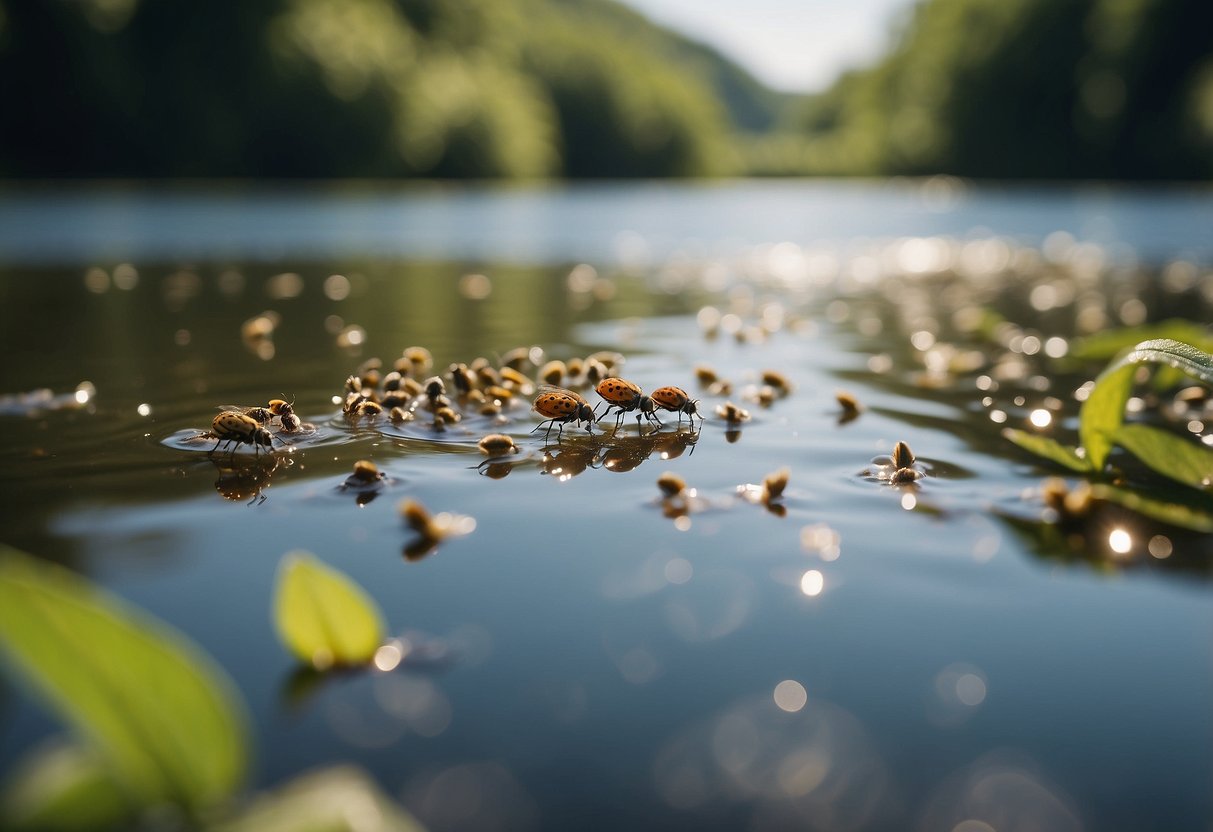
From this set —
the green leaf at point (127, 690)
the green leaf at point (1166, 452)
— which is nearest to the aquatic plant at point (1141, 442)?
the green leaf at point (1166, 452)

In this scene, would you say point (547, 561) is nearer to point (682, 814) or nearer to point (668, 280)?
point (682, 814)

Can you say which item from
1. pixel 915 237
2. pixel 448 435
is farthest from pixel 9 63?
pixel 448 435

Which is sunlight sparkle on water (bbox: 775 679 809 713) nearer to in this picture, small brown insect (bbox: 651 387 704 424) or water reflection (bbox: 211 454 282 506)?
water reflection (bbox: 211 454 282 506)

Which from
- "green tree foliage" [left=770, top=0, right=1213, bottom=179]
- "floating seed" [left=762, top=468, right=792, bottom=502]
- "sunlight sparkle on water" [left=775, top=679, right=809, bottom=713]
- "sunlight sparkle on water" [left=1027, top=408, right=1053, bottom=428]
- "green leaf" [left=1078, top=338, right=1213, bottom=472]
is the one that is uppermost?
"green tree foliage" [left=770, top=0, right=1213, bottom=179]

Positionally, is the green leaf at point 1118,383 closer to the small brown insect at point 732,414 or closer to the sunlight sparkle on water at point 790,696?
the small brown insect at point 732,414

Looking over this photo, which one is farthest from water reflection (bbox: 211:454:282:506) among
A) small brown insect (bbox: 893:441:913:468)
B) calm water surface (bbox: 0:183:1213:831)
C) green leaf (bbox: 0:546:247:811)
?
small brown insect (bbox: 893:441:913:468)

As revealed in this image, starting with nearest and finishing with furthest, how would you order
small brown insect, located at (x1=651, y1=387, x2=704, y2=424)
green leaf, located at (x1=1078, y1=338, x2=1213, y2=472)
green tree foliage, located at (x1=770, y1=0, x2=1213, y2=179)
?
green leaf, located at (x1=1078, y1=338, x2=1213, y2=472) → small brown insect, located at (x1=651, y1=387, x2=704, y2=424) → green tree foliage, located at (x1=770, y1=0, x2=1213, y2=179)
